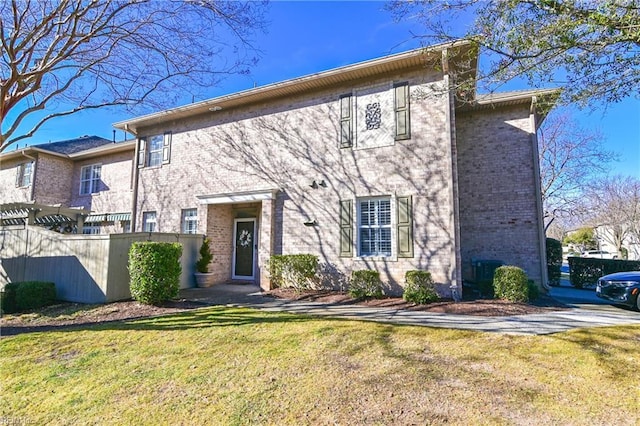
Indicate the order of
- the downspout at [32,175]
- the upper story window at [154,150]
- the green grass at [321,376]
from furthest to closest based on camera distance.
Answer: the downspout at [32,175]
the upper story window at [154,150]
the green grass at [321,376]

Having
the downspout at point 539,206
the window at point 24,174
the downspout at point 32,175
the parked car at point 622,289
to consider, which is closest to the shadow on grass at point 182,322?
the parked car at point 622,289

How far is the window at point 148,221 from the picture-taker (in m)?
13.7

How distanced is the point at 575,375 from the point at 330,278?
6622 millimetres

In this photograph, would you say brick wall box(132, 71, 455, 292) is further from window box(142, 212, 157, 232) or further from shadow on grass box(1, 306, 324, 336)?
shadow on grass box(1, 306, 324, 336)

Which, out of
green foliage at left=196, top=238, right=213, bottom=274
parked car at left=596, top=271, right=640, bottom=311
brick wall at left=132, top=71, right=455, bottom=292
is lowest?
parked car at left=596, top=271, right=640, bottom=311

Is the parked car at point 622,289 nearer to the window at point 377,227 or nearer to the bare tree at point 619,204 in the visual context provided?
the window at point 377,227

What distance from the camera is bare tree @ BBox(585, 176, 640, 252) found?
24.7 meters

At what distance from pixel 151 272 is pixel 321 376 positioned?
19.5ft

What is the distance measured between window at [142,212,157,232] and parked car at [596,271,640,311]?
589 inches

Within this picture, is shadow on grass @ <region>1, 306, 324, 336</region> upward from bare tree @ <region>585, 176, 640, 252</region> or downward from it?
downward

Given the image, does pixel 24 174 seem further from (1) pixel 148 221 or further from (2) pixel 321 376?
(2) pixel 321 376

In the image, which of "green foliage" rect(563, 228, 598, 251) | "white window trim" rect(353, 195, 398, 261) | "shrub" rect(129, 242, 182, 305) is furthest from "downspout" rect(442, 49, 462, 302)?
"green foliage" rect(563, 228, 598, 251)

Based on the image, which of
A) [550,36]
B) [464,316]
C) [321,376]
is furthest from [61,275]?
[550,36]

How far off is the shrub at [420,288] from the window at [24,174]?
20381mm
